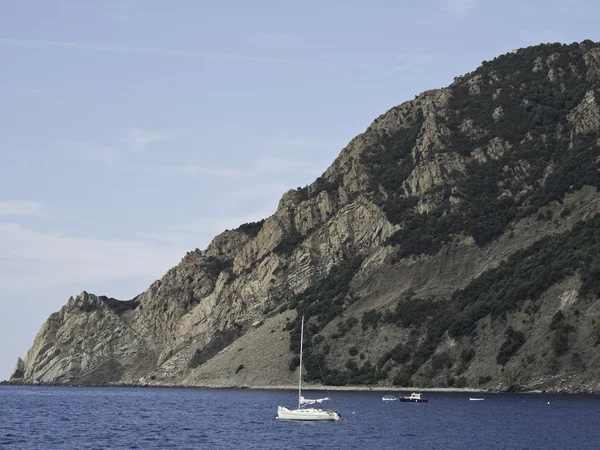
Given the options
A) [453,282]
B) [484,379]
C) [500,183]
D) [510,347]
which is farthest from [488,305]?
[500,183]

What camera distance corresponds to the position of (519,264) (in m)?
155

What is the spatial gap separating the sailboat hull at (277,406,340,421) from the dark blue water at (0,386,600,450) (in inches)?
54.8

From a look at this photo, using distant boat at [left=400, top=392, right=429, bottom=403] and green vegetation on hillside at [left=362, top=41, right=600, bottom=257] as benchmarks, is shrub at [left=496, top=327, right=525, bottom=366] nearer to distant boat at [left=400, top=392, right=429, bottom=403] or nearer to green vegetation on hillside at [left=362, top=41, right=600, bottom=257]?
distant boat at [left=400, top=392, right=429, bottom=403]

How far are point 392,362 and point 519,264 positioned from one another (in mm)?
26800

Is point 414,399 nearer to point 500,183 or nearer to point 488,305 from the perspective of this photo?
point 488,305

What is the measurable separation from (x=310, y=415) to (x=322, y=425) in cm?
478

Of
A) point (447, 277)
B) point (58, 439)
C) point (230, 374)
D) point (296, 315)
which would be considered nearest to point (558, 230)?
point (447, 277)

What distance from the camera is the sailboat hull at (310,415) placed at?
10125 centimetres

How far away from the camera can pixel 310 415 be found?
4043 inches

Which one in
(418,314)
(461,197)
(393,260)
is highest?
(461,197)

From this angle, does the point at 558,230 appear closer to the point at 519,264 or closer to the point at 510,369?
the point at 519,264

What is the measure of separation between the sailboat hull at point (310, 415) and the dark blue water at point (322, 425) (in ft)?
4.57

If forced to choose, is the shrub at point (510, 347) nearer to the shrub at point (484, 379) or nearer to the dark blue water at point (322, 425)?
the shrub at point (484, 379)

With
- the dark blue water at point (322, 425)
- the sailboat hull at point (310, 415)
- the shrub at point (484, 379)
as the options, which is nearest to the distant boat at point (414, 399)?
the dark blue water at point (322, 425)
